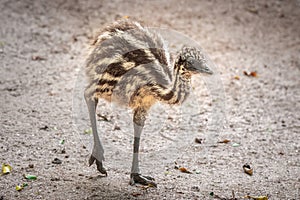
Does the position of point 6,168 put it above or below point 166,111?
below

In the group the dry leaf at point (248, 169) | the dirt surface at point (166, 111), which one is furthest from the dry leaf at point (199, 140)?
the dry leaf at point (248, 169)

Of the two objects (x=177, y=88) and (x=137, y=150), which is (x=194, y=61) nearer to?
(x=177, y=88)

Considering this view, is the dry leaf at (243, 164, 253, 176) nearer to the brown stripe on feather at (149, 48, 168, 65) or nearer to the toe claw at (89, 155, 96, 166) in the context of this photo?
the brown stripe on feather at (149, 48, 168, 65)

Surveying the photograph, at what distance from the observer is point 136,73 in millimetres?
4691

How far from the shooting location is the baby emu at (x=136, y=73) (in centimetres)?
468

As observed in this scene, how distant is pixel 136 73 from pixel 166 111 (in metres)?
1.98

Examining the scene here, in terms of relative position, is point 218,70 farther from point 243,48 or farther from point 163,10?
point 163,10

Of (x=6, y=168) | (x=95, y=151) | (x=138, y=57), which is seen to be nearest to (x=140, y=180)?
(x=95, y=151)

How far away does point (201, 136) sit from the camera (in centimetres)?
605

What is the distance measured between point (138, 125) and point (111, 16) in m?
4.85

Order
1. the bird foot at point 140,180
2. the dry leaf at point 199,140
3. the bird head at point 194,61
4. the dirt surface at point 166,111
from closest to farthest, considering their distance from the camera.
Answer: the bird head at point 194,61, the bird foot at point 140,180, the dirt surface at point 166,111, the dry leaf at point 199,140

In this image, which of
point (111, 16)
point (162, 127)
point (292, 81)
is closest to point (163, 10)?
point (111, 16)

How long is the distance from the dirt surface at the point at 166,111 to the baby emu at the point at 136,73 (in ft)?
1.71

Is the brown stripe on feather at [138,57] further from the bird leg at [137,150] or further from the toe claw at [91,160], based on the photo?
the toe claw at [91,160]
